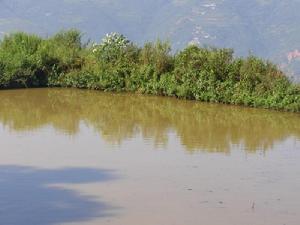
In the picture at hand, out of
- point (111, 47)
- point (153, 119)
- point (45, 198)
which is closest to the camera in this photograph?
point (45, 198)

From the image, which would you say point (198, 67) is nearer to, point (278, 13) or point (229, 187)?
point (229, 187)

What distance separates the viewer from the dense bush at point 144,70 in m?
18.1

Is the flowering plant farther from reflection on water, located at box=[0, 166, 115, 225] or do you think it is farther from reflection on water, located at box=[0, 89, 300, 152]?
reflection on water, located at box=[0, 166, 115, 225]

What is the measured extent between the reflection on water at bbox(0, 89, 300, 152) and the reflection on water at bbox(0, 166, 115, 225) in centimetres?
307

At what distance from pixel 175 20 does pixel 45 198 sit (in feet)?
342

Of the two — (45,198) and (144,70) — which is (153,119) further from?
(45,198)

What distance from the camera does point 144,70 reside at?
20500 millimetres

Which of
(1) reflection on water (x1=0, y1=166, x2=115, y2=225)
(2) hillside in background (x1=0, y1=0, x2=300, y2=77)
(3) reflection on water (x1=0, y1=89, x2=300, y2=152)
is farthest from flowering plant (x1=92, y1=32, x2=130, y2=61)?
(2) hillside in background (x1=0, y1=0, x2=300, y2=77)

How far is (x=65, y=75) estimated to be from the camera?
21.8 metres

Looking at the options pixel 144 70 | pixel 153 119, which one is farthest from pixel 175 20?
pixel 153 119

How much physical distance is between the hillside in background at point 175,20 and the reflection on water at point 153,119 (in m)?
64.8

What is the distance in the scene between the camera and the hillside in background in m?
94.6

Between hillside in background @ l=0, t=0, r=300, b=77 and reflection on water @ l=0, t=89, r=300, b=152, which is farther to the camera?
hillside in background @ l=0, t=0, r=300, b=77

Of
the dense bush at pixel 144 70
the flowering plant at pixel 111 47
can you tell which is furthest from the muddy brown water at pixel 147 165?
the flowering plant at pixel 111 47
